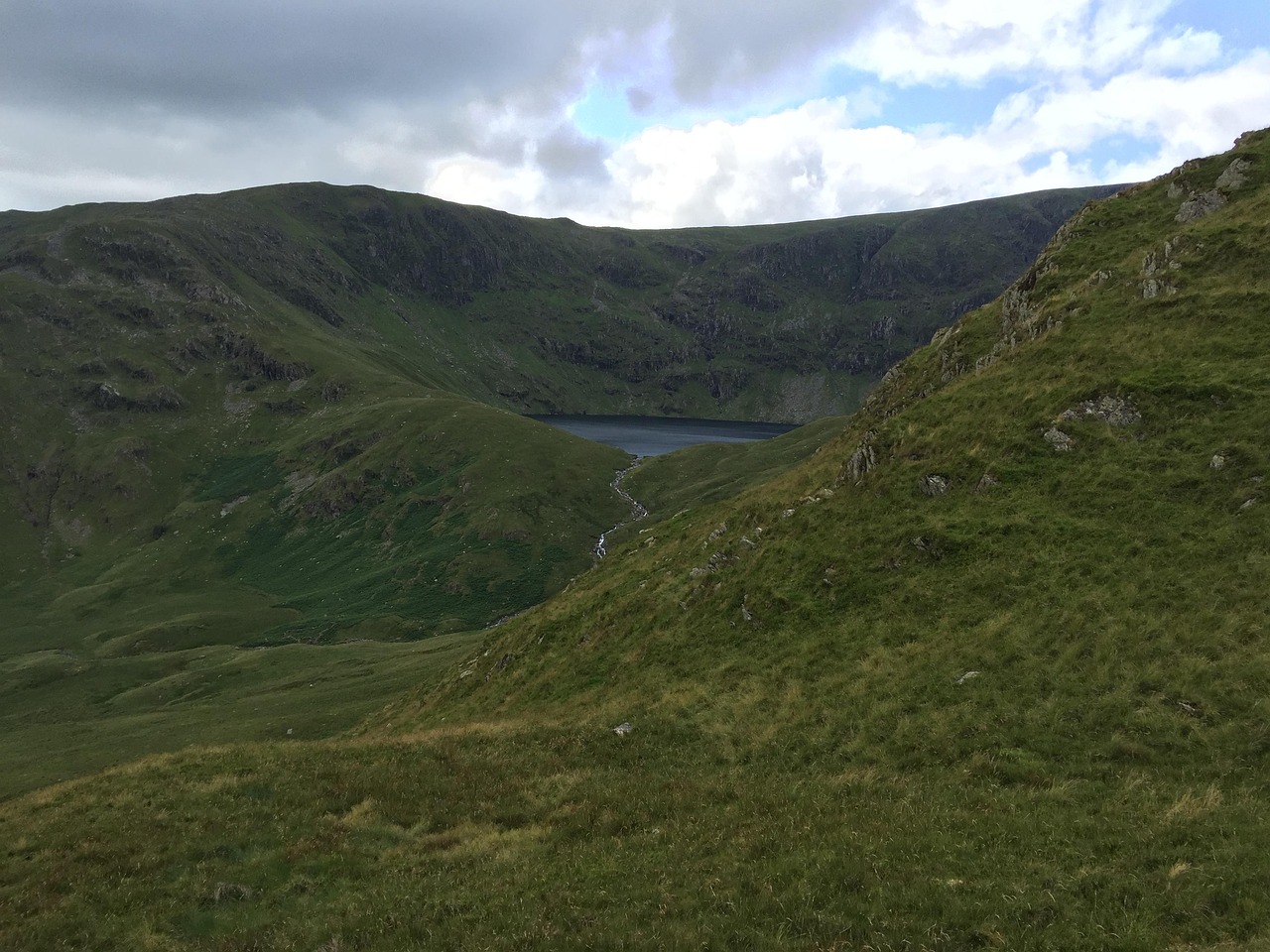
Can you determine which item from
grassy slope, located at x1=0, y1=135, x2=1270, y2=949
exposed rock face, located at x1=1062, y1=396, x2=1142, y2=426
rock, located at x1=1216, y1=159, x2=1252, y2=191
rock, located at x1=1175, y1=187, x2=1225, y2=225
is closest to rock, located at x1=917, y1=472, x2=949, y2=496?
grassy slope, located at x1=0, y1=135, x2=1270, y2=949

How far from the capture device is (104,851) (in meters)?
17.3

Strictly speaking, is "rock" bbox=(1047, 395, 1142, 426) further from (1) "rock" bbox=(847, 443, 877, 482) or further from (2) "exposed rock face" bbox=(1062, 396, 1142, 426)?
(1) "rock" bbox=(847, 443, 877, 482)

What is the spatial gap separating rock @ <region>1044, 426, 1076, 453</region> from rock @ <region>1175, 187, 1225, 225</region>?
84.4 feet

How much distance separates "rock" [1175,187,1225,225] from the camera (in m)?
42.8

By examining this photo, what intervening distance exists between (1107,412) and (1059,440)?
8.00 ft

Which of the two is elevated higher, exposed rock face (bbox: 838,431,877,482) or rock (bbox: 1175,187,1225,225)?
rock (bbox: 1175,187,1225,225)

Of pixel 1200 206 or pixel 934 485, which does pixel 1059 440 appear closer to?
pixel 934 485

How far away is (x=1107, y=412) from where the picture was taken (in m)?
29.5

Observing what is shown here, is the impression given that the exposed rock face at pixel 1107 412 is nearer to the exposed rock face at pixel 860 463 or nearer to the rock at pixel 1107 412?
the rock at pixel 1107 412

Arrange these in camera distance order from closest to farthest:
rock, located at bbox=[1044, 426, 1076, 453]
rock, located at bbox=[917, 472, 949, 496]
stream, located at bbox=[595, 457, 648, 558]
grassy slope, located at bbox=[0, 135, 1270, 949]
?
grassy slope, located at bbox=[0, 135, 1270, 949], rock, located at bbox=[1044, 426, 1076, 453], rock, located at bbox=[917, 472, 949, 496], stream, located at bbox=[595, 457, 648, 558]

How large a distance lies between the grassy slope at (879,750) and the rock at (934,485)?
353 mm

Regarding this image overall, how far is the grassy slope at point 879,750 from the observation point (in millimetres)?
12367

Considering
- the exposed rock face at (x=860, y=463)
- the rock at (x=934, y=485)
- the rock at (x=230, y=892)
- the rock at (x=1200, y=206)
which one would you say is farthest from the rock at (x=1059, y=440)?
the rock at (x=230, y=892)

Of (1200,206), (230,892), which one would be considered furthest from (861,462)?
(1200,206)
